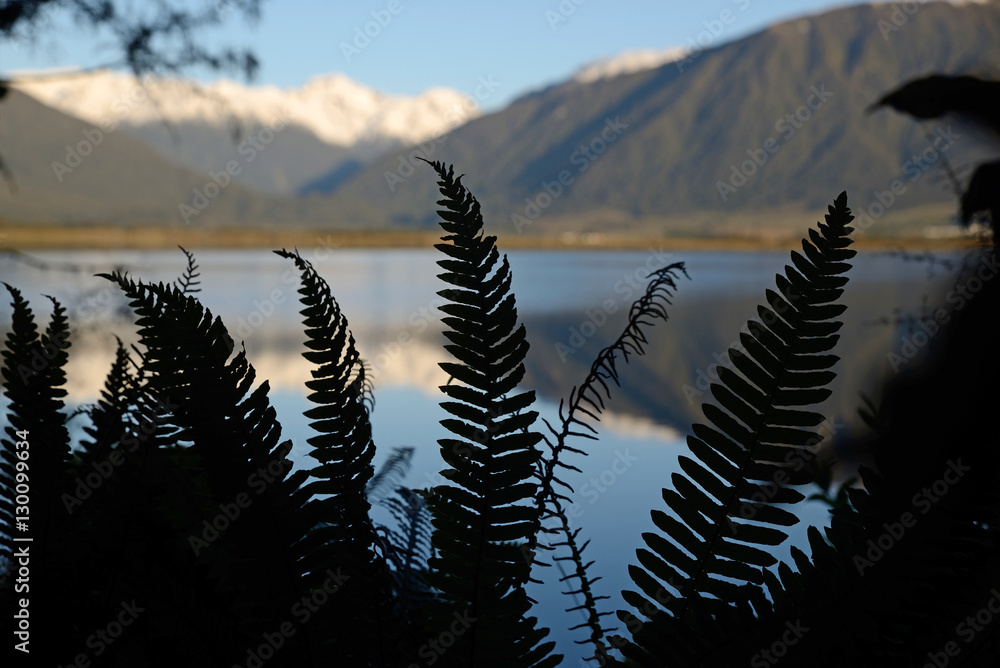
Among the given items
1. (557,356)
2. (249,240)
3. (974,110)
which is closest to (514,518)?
(974,110)

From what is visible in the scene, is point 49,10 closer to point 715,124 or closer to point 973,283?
point 973,283

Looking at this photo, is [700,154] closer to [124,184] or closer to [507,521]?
[124,184]

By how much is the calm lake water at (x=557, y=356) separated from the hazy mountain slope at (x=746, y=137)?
342 feet

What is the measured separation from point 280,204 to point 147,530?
161 metres

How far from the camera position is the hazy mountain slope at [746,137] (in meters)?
146

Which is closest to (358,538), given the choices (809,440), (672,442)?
(809,440)

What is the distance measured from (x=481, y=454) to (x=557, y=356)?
12.3m

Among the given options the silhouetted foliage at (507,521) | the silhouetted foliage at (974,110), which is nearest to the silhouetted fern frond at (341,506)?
the silhouetted foliage at (507,521)

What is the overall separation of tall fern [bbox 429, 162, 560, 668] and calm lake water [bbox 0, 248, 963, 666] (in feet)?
0.64

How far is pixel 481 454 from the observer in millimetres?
484

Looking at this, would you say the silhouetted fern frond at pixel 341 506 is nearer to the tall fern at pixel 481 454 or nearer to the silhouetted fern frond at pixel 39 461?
the tall fern at pixel 481 454

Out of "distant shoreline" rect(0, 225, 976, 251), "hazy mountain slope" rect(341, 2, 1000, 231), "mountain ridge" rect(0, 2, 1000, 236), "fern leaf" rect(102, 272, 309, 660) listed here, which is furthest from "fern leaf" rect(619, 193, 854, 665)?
"hazy mountain slope" rect(341, 2, 1000, 231)

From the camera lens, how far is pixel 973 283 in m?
0.34

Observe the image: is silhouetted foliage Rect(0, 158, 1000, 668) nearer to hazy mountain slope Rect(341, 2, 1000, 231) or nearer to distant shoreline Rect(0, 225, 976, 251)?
distant shoreline Rect(0, 225, 976, 251)
